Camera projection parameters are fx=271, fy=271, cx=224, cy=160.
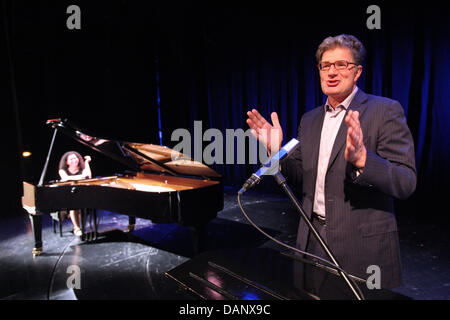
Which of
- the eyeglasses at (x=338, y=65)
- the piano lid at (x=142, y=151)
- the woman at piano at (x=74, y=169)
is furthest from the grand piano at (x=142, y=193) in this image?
the eyeglasses at (x=338, y=65)

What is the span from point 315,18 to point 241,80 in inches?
84.8

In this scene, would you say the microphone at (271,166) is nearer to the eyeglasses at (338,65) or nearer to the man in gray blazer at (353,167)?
the man in gray blazer at (353,167)

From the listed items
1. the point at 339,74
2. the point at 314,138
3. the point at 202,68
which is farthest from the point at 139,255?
the point at 202,68

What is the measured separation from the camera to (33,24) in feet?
18.8

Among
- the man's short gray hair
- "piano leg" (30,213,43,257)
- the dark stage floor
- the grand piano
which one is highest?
the man's short gray hair

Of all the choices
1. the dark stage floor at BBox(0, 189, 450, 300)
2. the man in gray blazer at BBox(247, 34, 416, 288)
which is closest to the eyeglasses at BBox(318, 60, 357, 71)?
the man in gray blazer at BBox(247, 34, 416, 288)

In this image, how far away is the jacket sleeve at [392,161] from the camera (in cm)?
85

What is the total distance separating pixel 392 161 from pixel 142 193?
7.45ft

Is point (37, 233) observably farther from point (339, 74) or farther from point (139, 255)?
point (339, 74)

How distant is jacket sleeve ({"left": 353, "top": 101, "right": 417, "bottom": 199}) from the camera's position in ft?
2.80

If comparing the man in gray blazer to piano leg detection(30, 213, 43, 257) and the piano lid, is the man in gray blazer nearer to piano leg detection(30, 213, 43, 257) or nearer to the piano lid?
the piano lid

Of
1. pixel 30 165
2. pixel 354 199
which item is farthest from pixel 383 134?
pixel 30 165

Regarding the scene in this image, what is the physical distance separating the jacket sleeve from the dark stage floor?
6.32 ft

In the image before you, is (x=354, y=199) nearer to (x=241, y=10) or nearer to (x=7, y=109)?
(x=241, y=10)
